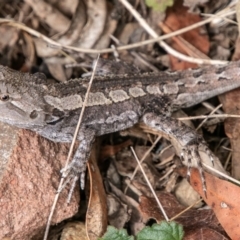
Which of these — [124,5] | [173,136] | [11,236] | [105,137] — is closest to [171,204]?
[173,136]

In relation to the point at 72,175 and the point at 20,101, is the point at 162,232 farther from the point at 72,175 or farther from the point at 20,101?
the point at 20,101

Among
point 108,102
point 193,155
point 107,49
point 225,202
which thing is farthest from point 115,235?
point 107,49

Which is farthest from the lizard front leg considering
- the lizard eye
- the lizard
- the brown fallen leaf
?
the lizard eye

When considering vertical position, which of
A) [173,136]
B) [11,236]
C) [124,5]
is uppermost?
[124,5]

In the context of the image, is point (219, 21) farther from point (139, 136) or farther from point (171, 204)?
point (171, 204)

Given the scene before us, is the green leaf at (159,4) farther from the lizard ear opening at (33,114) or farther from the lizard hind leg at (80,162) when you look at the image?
the lizard ear opening at (33,114)
